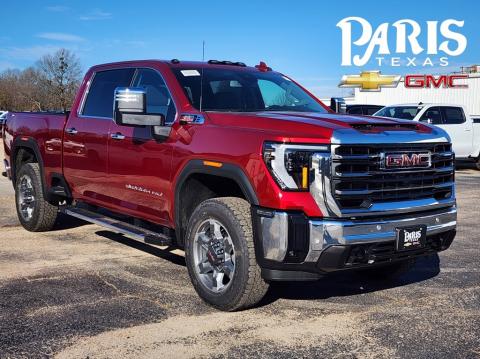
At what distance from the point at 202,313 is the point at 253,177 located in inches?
45.3

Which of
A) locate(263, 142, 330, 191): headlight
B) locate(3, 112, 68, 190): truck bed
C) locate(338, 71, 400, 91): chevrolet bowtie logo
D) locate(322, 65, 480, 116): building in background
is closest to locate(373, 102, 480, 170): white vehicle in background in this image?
locate(3, 112, 68, 190): truck bed

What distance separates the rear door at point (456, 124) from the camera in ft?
56.1

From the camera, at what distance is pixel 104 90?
6328mm

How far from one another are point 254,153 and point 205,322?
4.16 ft

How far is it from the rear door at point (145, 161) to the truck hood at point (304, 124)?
60 centimetres

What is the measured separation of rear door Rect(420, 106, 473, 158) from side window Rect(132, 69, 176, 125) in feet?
42.1

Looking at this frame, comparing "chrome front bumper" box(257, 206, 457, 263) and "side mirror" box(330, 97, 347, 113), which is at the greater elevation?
"side mirror" box(330, 97, 347, 113)

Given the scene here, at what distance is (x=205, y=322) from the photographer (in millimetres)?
4273

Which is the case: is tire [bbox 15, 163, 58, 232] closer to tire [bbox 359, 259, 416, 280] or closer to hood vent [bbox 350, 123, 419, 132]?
tire [bbox 359, 259, 416, 280]

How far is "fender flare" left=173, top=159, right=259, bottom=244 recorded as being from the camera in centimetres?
416

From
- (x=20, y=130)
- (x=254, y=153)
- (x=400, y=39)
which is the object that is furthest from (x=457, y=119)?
(x=400, y=39)

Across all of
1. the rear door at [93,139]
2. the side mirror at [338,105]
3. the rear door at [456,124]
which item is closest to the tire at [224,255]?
the rear door at [93,139]

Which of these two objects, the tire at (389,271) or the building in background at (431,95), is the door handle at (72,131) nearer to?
the tire at (389,271)

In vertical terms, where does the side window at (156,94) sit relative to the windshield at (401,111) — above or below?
below
